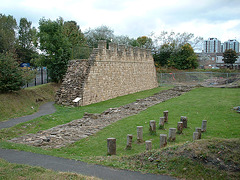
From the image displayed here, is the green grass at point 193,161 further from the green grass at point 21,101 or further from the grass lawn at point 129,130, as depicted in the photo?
the green grass at point 21,101

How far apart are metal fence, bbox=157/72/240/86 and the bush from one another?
2557cm

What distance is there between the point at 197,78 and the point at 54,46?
77.8 ft

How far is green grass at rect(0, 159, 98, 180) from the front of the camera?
5.94 meters

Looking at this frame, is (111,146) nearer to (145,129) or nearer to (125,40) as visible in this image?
(145,129)

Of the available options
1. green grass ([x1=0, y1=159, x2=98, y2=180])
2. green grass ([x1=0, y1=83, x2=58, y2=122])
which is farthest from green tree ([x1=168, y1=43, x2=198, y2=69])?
green grass ([x1=0, y1=159, x2=98, y2=180])

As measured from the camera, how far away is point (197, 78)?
128 ft

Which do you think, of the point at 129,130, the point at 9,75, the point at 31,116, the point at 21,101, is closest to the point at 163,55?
the point at 21,101

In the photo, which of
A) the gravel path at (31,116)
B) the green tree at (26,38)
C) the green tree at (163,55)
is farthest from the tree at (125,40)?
the gravel path at (31,116)

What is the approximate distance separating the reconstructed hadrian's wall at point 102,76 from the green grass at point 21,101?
6.97ft

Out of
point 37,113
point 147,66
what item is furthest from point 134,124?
point 147,66

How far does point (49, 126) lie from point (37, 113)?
4417mm

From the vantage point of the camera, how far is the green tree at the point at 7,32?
46.4 meters

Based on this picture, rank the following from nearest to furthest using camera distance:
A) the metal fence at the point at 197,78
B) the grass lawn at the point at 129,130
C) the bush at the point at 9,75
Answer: the grass lawn at the point at 129,130, the bush at the point at 9,75, the metal fence at the point at 197,78

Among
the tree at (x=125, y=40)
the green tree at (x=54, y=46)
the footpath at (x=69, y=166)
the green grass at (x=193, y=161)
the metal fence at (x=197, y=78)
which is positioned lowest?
the footpath at (x=69, y=166)
